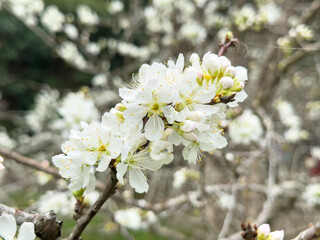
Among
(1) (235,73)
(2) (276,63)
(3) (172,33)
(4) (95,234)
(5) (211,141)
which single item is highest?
(3) (172,33)

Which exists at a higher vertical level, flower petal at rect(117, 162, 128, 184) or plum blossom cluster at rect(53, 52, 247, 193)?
plum blossom cluster at rect(53, 52, 247, 193)

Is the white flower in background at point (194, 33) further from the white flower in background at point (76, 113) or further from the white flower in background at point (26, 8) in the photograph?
the white flower in background at point (76, 113)

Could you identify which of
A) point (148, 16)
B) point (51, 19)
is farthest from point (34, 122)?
point (148, 16)

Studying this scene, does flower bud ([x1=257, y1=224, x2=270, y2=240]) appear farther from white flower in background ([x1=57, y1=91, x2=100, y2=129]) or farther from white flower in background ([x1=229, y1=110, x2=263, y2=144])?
white flower in background ([x1=229, y1=110, x2=263, y2=144])

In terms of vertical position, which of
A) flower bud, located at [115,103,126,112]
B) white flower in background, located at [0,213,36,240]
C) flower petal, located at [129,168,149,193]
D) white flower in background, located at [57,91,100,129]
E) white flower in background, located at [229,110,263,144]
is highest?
white flower in background, located at [229,110,263,144]

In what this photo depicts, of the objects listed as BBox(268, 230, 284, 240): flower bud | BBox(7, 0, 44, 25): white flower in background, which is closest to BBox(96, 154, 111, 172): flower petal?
BBox(268, 230, 284, 240): flower bud

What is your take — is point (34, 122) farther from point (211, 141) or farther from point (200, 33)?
point (211, 141)

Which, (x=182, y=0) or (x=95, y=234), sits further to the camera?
(x=95, y=234)

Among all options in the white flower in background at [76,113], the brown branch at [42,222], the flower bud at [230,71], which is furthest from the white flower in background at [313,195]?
the brown branch at [42,222]
